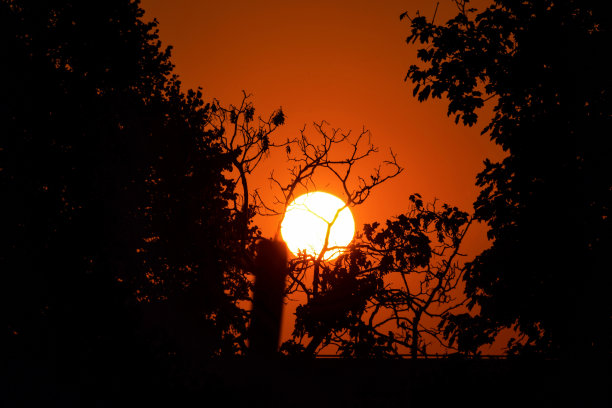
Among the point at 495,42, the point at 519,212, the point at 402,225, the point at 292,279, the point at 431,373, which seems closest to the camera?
the point at 495,42

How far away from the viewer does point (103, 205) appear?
41.1ft

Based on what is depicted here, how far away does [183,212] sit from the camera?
13.8m

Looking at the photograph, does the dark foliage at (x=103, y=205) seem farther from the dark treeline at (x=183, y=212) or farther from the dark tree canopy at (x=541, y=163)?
the dark tree canopy at (x=541, y=163)

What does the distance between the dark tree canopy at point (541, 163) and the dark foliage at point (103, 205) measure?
5978 mm

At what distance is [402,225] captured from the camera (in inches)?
596

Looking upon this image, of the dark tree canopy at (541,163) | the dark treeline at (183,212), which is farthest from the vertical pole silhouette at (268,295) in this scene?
the dark tree canopy at (541,163)

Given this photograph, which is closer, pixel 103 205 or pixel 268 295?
pixel 103 205

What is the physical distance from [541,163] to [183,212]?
7.77m

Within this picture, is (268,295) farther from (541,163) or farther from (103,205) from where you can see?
(541,163)

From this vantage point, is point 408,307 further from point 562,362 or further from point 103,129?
point 103,129

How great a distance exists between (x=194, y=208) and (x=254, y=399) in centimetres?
454

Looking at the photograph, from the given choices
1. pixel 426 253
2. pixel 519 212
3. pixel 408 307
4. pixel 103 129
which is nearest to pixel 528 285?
pixel 519 212

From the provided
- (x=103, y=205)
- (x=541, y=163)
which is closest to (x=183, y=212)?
(x=103, y=205)

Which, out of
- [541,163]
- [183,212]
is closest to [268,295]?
[183,212]
